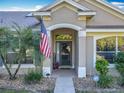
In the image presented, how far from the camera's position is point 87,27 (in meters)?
22.8

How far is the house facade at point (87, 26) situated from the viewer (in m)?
21.8

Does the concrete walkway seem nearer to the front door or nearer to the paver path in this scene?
the paver path

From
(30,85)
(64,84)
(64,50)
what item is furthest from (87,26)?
(30,85)

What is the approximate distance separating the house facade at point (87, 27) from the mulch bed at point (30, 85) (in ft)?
8.16

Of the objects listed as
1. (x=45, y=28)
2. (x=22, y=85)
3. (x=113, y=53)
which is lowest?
(x=22, y=85)

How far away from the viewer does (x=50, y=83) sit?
18.9m

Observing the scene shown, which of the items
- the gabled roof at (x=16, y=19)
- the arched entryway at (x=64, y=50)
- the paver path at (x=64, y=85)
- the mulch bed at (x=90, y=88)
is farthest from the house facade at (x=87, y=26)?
the mulch bed at (x=90, y=88)

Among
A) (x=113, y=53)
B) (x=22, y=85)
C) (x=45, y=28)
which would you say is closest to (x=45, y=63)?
(x=45, y=28)

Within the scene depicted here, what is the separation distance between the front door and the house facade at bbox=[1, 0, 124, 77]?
1159 mm

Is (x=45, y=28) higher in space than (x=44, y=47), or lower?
higher

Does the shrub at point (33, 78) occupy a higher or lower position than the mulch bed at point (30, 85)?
higher

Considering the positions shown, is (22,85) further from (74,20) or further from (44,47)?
(74,20)

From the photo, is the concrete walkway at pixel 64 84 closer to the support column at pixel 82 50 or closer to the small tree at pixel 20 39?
the support column at pixel 82 50

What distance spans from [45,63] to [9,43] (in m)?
3.57
